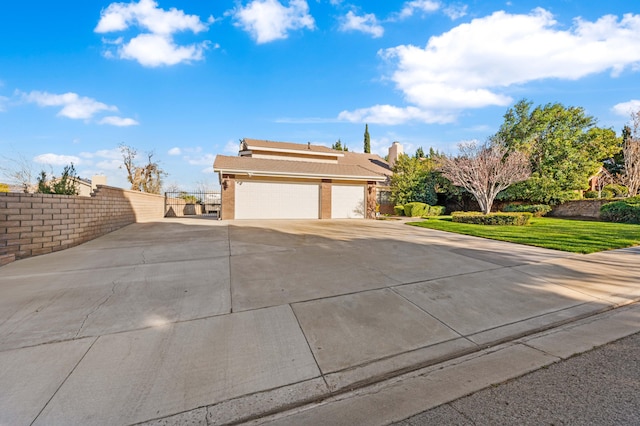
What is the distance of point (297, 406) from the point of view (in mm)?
2035

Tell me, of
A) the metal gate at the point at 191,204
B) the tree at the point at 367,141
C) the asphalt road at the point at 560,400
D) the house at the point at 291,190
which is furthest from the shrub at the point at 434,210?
the tree at the point at 367,141

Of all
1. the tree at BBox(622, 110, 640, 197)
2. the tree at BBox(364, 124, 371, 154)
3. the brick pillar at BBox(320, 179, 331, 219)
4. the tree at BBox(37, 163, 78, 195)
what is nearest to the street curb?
the tree at BBox(37, 163, 78, 195)

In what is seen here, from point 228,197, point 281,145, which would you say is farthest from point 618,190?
point 228,197

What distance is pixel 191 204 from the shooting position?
21594 millimetres

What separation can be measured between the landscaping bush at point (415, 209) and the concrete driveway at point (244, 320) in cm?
1308

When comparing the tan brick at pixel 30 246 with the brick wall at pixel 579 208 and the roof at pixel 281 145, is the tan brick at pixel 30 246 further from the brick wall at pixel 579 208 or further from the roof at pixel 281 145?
the brick wall at pixel 579 208

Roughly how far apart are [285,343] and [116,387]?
1433 mm

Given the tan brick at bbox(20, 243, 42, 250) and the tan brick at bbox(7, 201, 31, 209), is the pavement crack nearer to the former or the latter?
the tan brick at bbox(20, 243, 42, 250)

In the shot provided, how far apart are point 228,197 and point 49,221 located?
27.4 feet

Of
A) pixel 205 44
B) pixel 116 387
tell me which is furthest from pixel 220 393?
pixel 205 44

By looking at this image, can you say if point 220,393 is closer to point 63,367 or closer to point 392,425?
point 392,425

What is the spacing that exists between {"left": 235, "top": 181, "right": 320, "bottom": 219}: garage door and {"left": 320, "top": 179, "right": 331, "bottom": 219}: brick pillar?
0.80 ft

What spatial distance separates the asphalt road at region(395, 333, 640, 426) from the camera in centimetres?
183

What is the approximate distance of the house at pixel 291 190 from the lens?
47.5 feet
